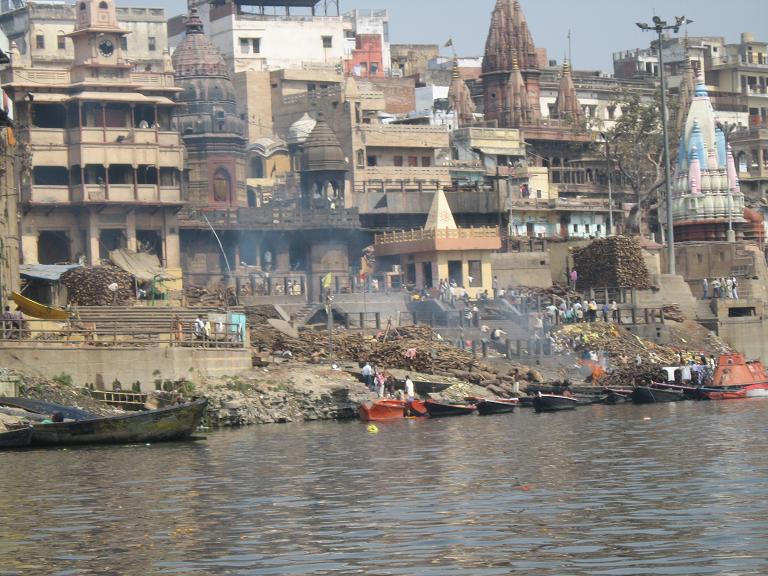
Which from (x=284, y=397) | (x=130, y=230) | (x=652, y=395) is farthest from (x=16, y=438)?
(x=130, y=230)

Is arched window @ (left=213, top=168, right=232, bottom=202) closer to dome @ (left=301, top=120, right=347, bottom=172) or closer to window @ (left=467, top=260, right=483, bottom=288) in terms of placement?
dome @ (left=301, top=120, right=347, bottom=172)

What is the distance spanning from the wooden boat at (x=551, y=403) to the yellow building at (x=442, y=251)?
21014mm

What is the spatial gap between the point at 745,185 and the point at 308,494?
80.6 metres

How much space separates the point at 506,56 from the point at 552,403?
174 ft

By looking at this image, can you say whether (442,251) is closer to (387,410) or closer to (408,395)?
(408,395)

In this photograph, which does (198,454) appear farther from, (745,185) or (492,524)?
(745,185)

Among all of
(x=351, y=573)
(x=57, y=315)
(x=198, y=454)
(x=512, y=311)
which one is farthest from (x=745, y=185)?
(x=351, y=573)

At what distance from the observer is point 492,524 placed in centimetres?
2591

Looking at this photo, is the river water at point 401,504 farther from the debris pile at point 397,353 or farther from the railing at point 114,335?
the debris pile at point 397,353

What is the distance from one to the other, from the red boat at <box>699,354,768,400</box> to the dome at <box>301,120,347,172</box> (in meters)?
23.3

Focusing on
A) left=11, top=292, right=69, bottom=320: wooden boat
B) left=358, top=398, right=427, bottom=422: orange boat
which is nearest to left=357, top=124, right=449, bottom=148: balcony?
left=11, top=292, right=69, bottom=320: wooden boat

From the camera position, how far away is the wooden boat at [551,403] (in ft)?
171

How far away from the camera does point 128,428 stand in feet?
130

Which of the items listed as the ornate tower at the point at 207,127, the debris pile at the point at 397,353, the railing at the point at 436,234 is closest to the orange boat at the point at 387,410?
the debris pile at the point at 397,353
